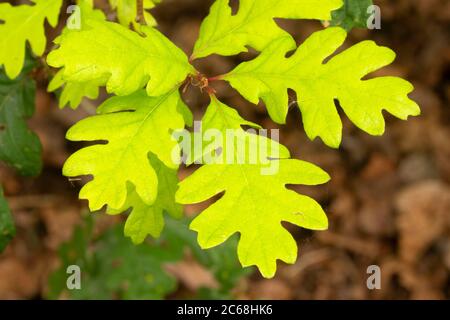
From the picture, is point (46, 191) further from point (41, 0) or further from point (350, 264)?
point (41, 0)

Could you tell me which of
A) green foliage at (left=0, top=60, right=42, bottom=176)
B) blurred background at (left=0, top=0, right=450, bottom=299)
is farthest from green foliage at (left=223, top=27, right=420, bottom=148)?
blurred background at (left=0, top=0, right=450, bottom=299)

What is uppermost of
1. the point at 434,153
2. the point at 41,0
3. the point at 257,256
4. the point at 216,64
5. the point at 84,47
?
the point at 216,64

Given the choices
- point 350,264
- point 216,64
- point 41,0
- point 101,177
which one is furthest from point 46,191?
point 101,177

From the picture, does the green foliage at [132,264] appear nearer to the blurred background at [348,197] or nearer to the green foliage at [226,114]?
the blurred background at [348,197]

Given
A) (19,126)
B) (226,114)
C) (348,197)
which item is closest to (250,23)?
(226,114)

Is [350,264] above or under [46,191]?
under

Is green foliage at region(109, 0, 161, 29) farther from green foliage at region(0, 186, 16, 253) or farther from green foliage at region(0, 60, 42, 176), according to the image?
green foliage at region(0, 186, 16, 253)

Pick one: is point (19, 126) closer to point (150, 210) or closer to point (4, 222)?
point (4, 222)

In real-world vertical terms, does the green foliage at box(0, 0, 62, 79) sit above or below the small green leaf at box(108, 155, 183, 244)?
above
